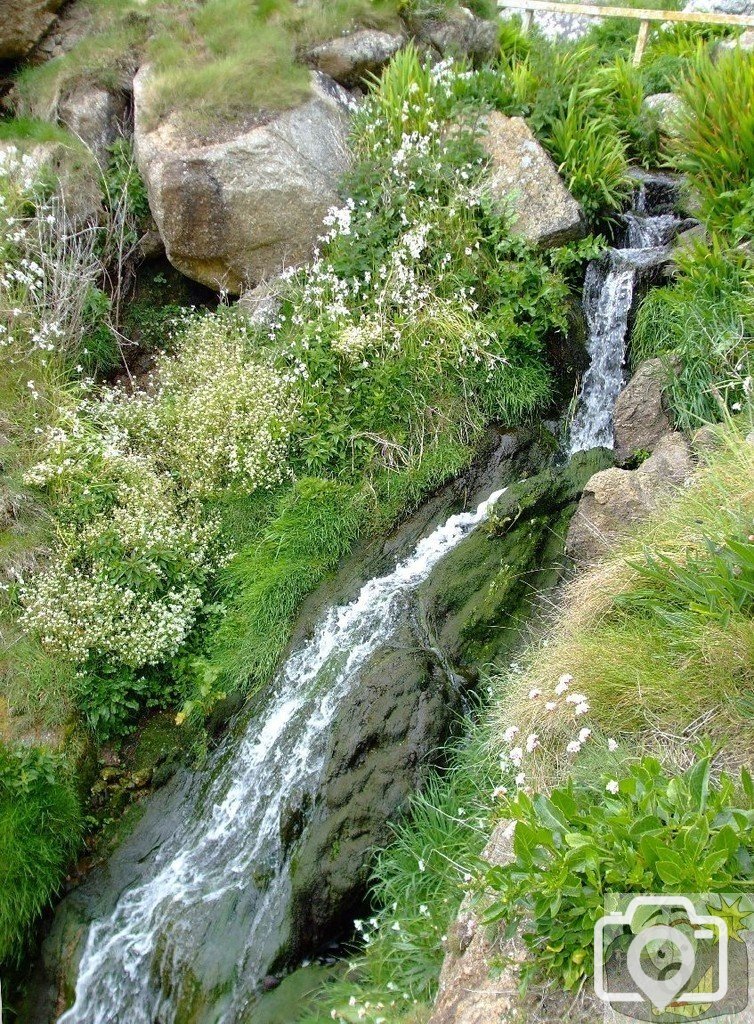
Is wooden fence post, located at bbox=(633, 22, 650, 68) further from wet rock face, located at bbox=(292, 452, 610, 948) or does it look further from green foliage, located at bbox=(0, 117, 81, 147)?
green foliage, located at bbox=(0, 117, 81, 147)

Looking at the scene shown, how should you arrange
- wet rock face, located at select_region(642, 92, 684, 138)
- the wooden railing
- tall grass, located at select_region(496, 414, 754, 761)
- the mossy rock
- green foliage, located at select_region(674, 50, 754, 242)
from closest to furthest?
1. tall grass, located at select_region(496, 414, 754, 761)
2. the mossy rock
3. green foliage, located at select_region(674, 50, 754, 242)
4. wet rock face, located at select_region(642, 92, 684, 138)
5. the wooden railing

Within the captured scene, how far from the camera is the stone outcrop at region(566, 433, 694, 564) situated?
193 inches

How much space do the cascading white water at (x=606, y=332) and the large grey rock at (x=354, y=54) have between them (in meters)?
3.05

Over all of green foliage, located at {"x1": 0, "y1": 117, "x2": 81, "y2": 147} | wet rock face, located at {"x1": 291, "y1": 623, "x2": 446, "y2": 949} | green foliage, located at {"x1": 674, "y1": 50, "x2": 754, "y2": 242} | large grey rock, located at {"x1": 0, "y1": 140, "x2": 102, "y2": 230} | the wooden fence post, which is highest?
green foliage, located at {"x1": 0, "y1": 117, "x2": 81, "y2": 147}

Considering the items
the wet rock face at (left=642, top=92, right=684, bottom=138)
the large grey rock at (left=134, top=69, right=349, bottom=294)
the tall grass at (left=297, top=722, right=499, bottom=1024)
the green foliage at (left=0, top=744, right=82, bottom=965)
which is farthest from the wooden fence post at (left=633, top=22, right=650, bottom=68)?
the green foliage at (left=0, top=744, right=82, bottom=965)

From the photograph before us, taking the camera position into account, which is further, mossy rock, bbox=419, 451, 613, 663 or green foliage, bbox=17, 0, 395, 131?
green foliage, bbox=17, 0, 395, 131

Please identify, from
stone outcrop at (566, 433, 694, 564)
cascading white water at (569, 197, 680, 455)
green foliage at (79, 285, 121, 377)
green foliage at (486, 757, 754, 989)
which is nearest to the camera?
green foliage at (486, 757, 754, 989)

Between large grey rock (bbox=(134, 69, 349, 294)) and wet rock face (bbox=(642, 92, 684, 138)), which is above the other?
large grey rock (bbox=(134, 69, 349, 294))

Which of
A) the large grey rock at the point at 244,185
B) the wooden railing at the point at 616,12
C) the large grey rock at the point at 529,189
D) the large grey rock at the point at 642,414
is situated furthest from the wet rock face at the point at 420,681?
the wooden railing at the point at 616,12

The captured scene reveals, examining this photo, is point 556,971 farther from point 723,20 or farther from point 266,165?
point 723,20

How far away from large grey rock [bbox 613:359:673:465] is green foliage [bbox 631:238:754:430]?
86 mm

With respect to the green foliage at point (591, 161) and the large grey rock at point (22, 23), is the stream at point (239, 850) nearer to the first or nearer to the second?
the green foliage at point (591, 161)

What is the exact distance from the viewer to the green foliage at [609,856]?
2422 mm

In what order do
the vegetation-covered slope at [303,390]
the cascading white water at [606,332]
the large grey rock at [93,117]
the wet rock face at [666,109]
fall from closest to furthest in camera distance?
the vegetation-covered slope at [303,390], the cascading white water at [606,332], the wet rock face at [666,109], the large grey rock at [93,117]
